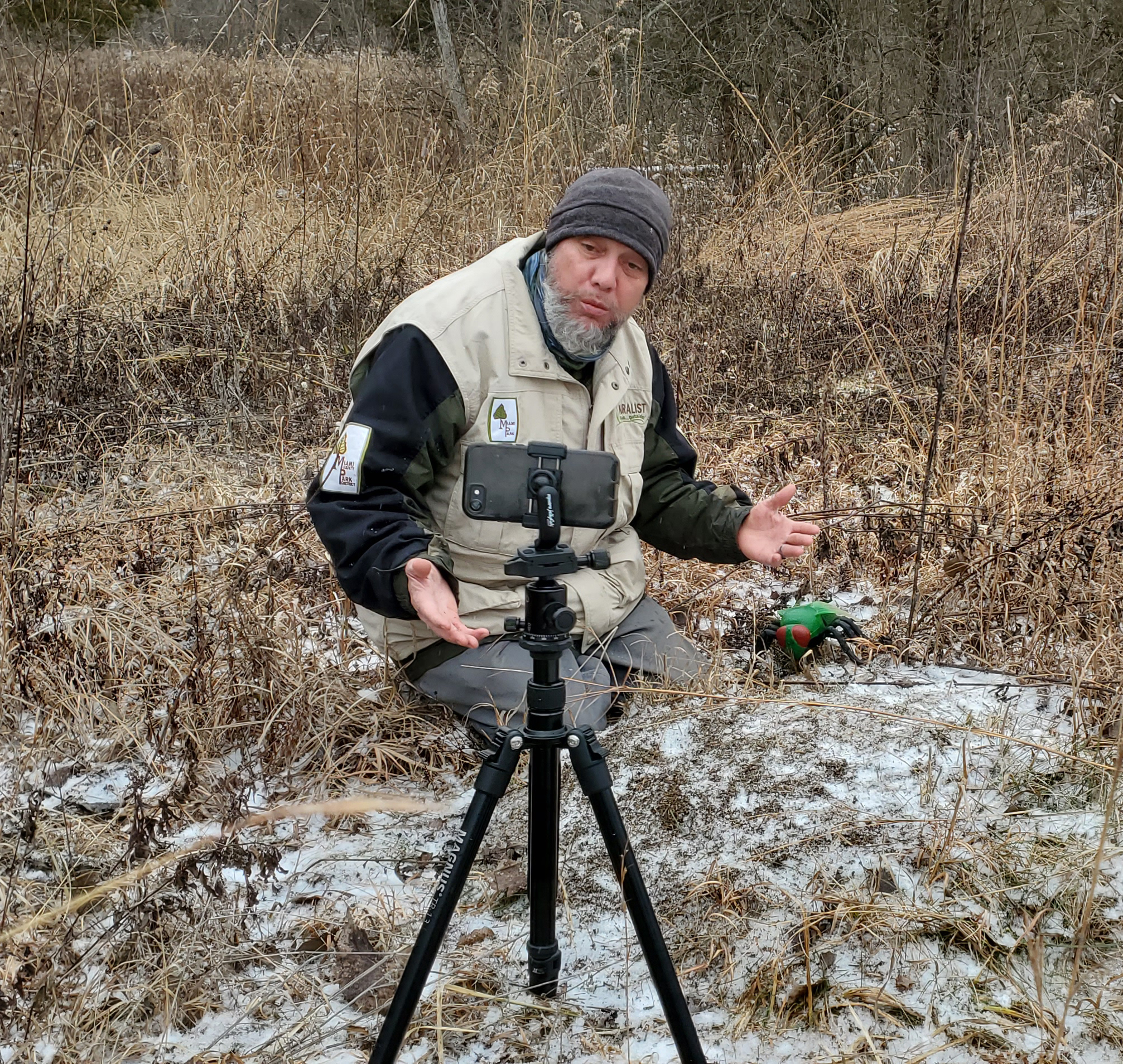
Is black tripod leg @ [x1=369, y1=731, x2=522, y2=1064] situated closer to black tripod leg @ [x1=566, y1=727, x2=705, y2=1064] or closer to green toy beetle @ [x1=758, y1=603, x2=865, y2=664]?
black tripod leg @ [x1=566, y1=727, x2=705, y2=1064]

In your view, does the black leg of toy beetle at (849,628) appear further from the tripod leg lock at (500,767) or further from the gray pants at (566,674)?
the tripod leg lock at (500,767)

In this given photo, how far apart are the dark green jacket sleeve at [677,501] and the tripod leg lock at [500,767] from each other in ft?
4.42

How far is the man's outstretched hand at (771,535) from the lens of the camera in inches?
105

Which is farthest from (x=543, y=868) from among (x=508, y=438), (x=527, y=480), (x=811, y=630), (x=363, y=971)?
(x=811, y=630)

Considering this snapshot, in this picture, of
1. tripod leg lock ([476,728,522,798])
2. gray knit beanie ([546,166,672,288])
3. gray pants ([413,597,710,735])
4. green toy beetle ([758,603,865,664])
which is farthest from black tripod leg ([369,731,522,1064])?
green toy beetle ([758,603,865,664])

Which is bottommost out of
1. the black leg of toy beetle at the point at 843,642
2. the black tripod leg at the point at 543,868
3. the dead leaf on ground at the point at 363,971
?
the dead leaf on ground at the point at 363,971

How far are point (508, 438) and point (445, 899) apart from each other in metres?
1.34

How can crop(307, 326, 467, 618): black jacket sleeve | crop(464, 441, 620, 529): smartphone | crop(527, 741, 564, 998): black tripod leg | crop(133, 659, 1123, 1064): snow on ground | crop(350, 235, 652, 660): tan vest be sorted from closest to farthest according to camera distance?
crop(464, 441, 620, 529): smartphone
crop(527, 741, 564, 998): black tripod leg
crop(133, 659, 1123, 1064): snow on ground
crop(307, 326, 467, 618): black jacket sleeve
crop(350, 235, 652, 660): tan vest

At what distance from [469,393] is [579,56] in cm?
490

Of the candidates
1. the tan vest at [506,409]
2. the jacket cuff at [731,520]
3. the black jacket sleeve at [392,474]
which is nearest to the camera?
the black jacket sleeve at [392,474]

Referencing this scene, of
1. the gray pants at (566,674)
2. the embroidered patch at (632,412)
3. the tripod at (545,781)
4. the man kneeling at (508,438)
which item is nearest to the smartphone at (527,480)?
the tripod at (545,781)

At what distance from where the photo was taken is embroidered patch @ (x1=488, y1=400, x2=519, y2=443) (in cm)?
266

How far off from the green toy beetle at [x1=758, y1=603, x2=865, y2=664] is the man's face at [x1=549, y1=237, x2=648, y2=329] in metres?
1.01

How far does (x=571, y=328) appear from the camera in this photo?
2627mm
